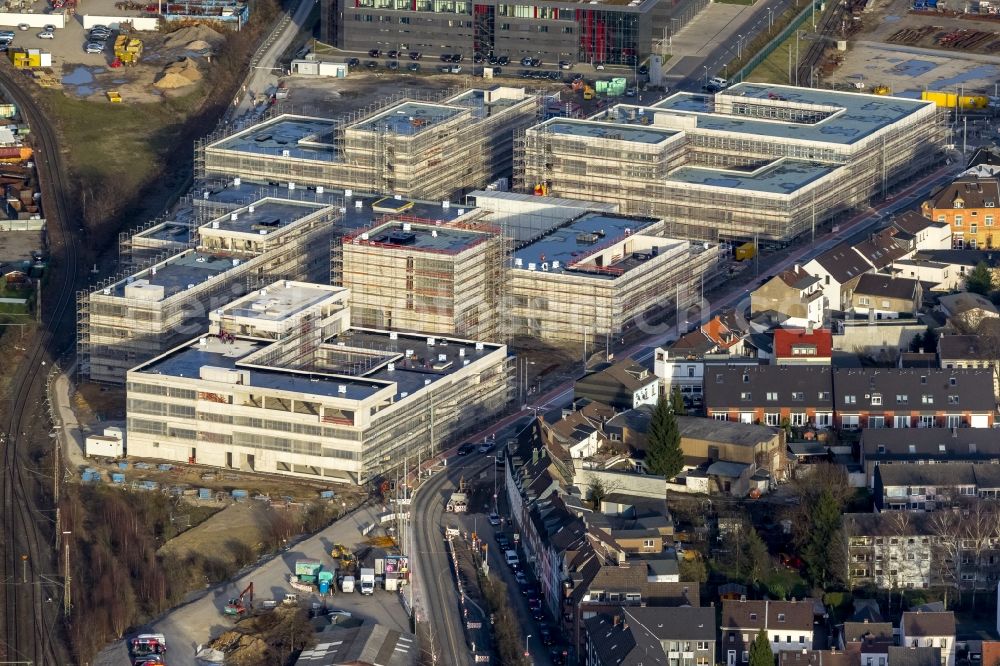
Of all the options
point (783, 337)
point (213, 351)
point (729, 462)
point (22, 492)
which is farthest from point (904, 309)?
point (22, 492)

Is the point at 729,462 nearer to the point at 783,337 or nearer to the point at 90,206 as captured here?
the point at 783,337

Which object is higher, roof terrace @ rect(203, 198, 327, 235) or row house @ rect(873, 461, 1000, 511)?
roof terrace @ rect(203, 198, 327, 235)

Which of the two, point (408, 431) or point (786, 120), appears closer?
point (408, 431)

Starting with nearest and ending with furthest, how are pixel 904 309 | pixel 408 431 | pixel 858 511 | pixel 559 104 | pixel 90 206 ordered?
pixel 858 511 → pixel 408 431 → pixel 904 309 → pixel 90 206 → pixel 559 104

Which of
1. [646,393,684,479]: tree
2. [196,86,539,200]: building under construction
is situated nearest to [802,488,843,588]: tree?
[646,393,684,479]: tree

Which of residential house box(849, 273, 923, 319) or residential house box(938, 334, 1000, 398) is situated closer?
residential house box(938, 334, 1000, 398)

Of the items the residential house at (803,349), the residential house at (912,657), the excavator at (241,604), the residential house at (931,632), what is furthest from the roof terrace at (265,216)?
the residential house at (912,657)

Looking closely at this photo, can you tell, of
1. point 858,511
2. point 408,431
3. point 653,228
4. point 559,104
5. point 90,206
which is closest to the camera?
point 858,511

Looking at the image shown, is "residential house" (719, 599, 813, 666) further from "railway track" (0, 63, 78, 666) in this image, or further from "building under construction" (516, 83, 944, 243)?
"building under construction" (516, 83, 944, 243)
